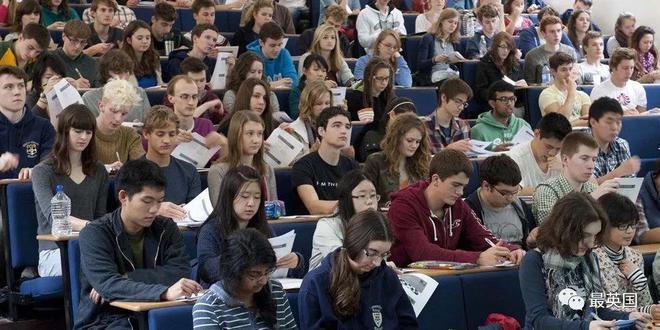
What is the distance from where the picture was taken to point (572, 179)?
6770 millimetres

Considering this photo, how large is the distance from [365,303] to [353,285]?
12cm

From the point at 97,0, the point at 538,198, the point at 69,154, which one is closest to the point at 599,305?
the point at 538,198

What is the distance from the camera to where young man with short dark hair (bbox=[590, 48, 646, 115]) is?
1014cm

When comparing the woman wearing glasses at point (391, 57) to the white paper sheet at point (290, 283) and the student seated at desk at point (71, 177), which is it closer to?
the student seated at desk at point (71, 177)

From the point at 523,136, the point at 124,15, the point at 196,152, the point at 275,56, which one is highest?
the point at 124,15

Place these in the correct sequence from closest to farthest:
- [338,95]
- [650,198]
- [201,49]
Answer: [650,198] < [338,95] < [201,49]

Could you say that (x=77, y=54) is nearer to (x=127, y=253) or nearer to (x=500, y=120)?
(x=500, y=120)

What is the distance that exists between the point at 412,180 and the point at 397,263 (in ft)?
3.79

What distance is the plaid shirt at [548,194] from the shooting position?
22.0 ft

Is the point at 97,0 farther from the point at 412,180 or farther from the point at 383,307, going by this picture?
the point at 383,307

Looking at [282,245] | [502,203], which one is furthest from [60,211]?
[502,203]

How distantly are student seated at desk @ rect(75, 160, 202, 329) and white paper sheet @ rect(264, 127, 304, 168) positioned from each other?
7.32ft

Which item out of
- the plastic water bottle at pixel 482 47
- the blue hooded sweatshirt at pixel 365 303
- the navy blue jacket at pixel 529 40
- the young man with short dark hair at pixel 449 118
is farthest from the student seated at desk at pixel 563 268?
the navy blue jacket at pixel 529 40

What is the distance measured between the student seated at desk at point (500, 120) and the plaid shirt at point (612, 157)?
0.86 m
